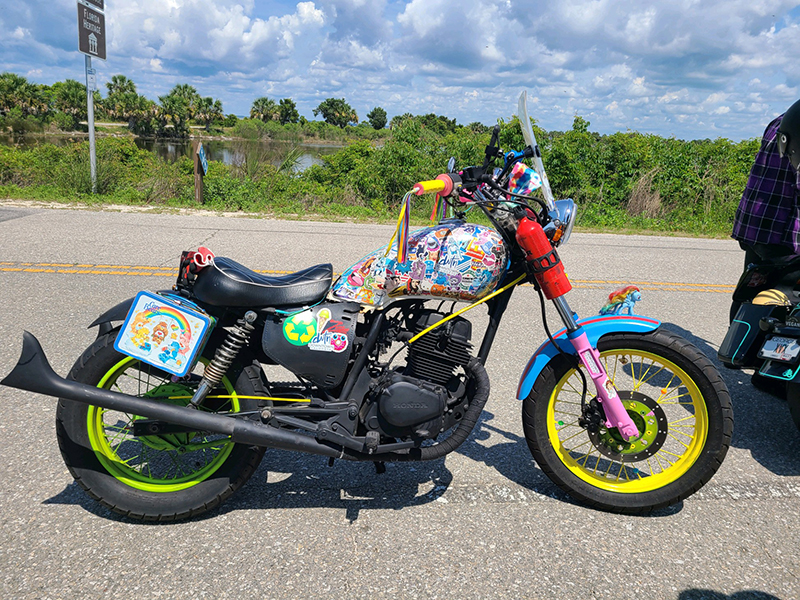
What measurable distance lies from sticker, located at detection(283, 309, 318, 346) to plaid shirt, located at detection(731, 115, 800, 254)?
314 centimetres

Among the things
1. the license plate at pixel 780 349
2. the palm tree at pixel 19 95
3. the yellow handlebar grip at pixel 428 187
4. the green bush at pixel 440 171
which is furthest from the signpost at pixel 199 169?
the palm tree at pixel 19 95

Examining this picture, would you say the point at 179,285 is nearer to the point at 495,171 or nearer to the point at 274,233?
the point at 495,171

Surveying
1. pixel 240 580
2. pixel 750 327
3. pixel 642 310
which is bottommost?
pixel 240 580

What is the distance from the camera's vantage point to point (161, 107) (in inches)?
3068

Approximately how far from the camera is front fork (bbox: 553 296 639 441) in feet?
8.80

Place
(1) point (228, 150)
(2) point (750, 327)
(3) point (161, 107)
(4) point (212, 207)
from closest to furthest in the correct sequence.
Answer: (2) point (750, 327) < (4) point (212, 207) < (1) point (228, 150) < (3) point (161, 107)

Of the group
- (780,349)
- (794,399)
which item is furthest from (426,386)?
(794,399)

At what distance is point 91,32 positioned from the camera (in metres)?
11.5

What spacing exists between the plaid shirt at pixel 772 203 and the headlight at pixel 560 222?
2.09 m

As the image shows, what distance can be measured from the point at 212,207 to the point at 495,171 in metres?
10.2

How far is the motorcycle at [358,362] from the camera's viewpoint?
250 cm

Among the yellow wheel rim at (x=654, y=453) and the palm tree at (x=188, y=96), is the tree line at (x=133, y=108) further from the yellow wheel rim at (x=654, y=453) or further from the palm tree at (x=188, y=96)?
the yellow wheel rim at (x=654, y=453)

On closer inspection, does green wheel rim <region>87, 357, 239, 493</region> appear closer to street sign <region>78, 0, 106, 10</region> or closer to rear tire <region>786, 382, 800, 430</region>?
rear tire <region>786, 382, 800, 430</region>

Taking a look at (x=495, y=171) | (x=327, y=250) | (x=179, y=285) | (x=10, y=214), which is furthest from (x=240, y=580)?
(x=10, y=214)
